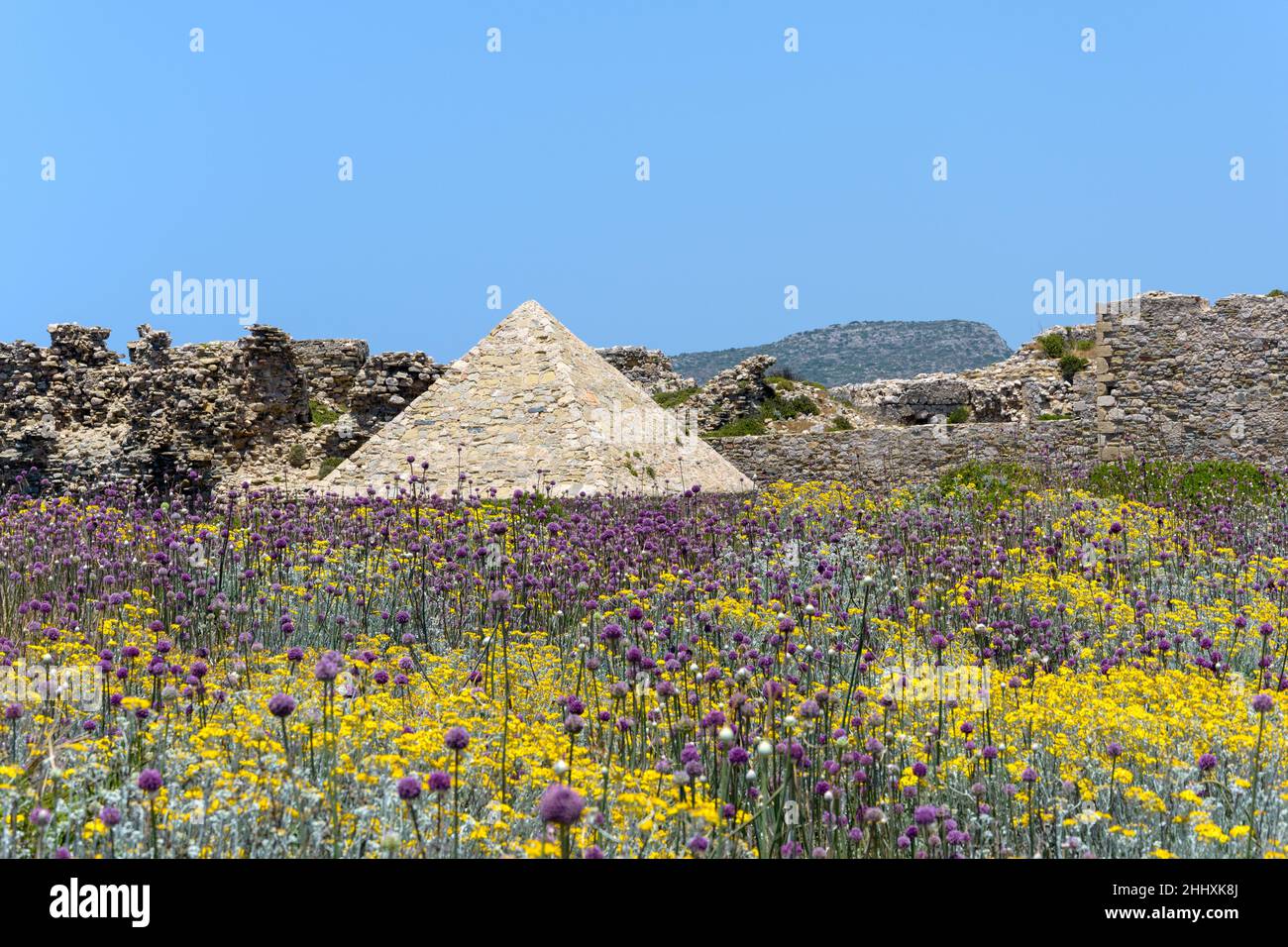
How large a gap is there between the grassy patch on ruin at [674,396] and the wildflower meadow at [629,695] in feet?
84.1

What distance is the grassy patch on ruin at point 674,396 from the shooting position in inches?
1451

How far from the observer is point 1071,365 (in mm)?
36000

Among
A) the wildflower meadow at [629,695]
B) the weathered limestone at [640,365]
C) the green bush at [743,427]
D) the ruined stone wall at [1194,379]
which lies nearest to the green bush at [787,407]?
the green bush at [743,427]

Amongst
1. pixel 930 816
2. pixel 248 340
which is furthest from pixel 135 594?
pixel 248 340

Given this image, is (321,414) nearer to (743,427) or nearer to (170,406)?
(170,406)

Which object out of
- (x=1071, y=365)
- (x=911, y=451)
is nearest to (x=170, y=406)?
(x=911, y=451)

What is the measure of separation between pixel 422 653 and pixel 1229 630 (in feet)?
19.3

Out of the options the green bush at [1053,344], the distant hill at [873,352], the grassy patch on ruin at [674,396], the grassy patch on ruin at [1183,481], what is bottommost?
the grassy patch on ruin at [1183,481]

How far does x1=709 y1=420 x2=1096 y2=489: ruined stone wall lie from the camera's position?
2361 cm

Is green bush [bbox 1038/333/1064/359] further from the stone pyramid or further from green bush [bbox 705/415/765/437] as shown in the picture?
the stone pyramid

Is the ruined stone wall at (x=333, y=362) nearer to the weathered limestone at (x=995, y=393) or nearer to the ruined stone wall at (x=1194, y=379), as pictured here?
the weathered limestone at (x=995, y=393)

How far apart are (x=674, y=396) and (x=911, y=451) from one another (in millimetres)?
15285

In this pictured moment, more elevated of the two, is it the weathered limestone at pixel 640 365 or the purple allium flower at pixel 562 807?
the weathered limestone at pixel 640 365

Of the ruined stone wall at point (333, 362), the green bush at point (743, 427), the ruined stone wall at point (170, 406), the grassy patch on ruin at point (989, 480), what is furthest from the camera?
the green bush at point (743, 427)
